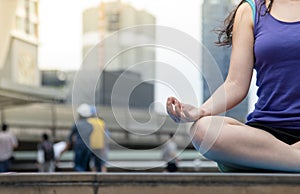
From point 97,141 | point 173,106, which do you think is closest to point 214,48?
point 173,106

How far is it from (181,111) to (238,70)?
1.41 ft

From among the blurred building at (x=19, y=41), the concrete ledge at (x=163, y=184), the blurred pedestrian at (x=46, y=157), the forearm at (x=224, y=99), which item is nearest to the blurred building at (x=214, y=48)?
the forearm at (x=224, y=99)

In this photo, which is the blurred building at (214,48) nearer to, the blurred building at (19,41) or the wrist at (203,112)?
the wrist at (203,112)

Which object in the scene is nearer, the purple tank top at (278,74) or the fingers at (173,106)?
the fingers at (173,106)

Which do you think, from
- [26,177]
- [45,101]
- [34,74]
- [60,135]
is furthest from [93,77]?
[60,135]

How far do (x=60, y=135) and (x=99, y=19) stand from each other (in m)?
8.32

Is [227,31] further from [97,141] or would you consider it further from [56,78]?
[56,78]

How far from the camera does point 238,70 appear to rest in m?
2.65

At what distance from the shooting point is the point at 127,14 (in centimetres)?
3553

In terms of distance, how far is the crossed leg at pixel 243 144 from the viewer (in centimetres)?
233

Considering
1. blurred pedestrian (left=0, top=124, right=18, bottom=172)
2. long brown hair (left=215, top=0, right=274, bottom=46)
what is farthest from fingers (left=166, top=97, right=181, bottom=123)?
blurred pedestrian (left=0, top=124, right=18, bottom=172)

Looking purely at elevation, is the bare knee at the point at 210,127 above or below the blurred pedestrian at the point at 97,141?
above

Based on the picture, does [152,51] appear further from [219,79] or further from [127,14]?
[127,14]

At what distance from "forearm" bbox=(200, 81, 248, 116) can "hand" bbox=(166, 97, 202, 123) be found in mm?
40
